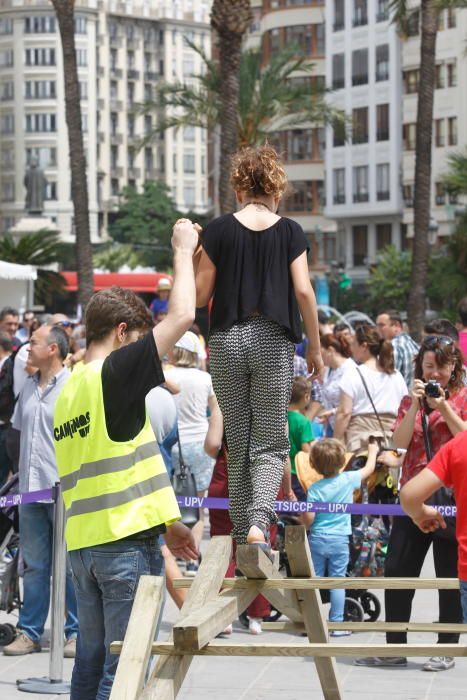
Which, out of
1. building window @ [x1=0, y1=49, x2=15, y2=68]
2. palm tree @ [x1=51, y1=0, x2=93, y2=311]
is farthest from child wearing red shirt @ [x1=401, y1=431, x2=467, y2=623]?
building window @ [x1=0, y1=49, x2=15, y2=68]

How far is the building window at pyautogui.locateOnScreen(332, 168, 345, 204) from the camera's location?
3605 inches

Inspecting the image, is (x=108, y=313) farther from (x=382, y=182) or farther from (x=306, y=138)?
(x=306, y=138)

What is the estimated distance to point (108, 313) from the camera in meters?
6.44

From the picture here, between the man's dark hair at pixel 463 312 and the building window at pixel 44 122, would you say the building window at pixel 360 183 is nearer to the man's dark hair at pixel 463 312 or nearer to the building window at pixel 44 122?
the building window at pixel 44 122

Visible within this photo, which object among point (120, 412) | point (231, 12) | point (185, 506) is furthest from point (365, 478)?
point (231, 12)

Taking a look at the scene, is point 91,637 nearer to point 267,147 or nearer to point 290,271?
point 290,271

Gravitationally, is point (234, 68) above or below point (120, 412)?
above

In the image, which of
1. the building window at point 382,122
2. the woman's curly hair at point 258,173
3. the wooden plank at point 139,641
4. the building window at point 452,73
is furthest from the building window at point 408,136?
the wooden plank at point 139,641

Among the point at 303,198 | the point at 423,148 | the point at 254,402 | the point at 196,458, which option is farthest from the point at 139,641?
the point at 303,198

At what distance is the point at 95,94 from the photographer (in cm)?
14175

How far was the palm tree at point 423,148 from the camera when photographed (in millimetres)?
31047

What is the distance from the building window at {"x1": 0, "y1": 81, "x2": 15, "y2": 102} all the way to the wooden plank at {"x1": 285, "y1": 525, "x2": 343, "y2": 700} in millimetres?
140157

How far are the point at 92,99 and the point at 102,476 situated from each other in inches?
5405

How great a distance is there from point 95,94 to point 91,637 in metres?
138
